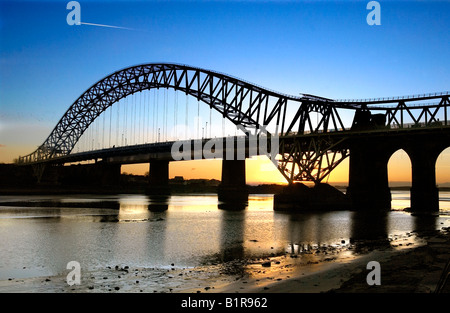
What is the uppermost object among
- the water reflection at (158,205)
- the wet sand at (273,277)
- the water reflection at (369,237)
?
the wet sand at (273,277)

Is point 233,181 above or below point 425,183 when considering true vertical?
below

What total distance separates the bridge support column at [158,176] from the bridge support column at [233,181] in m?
27.7

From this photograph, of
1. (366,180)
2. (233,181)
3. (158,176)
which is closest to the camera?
(366,180)

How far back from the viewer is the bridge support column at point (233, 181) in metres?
71.1

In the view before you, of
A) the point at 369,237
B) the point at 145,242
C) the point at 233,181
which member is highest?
the point at 233,181

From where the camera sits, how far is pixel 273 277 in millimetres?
13812

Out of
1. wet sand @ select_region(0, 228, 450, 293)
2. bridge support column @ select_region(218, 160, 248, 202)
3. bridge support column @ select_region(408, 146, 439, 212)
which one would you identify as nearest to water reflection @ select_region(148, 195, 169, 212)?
bridge support column @ select_region(218, 160, 248, 202)

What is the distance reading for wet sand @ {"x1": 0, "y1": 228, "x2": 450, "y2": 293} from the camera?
1159 cm

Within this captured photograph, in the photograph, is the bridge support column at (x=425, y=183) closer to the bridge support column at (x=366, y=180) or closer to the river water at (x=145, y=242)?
the bridge support column at (x=366, y=180)

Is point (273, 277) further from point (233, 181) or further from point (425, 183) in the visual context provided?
point (233, 181)

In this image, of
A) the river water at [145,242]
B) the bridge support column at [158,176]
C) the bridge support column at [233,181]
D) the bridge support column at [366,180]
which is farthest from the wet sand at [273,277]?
the bridge support column at [158,176]

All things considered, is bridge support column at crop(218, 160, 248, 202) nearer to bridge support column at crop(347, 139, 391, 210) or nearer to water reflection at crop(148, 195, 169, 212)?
water reflection at crop(148, 195, 169, 212)

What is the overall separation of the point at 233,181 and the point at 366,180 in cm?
2222

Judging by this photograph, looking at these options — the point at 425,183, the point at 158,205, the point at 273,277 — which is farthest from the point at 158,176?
the point at 273,277
